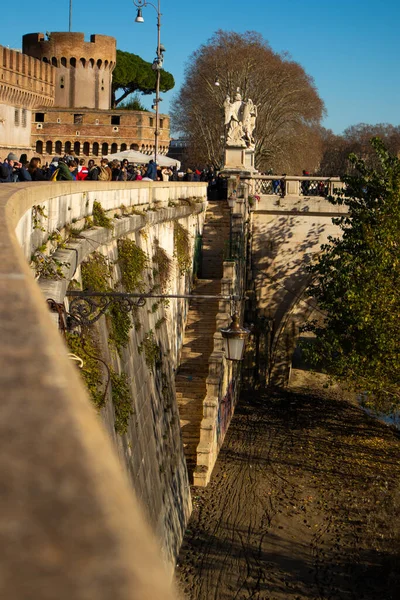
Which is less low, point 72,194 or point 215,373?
point 72,194

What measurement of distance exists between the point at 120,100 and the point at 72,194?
7965 centimetres

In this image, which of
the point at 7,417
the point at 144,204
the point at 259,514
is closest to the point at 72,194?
the point at 144,204

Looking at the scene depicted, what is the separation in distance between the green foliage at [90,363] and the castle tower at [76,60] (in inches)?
2247

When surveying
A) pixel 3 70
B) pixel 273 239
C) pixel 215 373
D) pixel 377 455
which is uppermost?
pixel 3 70

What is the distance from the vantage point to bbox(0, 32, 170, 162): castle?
49656 mm

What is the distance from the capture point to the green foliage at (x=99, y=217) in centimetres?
936

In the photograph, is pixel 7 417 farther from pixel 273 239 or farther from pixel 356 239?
pixel 273 239

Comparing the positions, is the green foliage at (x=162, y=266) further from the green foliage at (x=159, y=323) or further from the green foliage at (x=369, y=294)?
the green foliage at (x=369, y=294)

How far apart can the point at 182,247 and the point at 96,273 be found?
1014 centimetres

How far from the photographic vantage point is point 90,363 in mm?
6871

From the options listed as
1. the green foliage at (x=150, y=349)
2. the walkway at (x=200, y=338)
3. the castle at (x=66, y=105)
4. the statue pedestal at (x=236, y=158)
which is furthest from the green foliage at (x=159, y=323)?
the castle at (x=66, y=105)

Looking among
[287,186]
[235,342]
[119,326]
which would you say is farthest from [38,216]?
[287,186]

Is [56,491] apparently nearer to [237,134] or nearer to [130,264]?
[130,264]

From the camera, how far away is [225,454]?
63.3ft
